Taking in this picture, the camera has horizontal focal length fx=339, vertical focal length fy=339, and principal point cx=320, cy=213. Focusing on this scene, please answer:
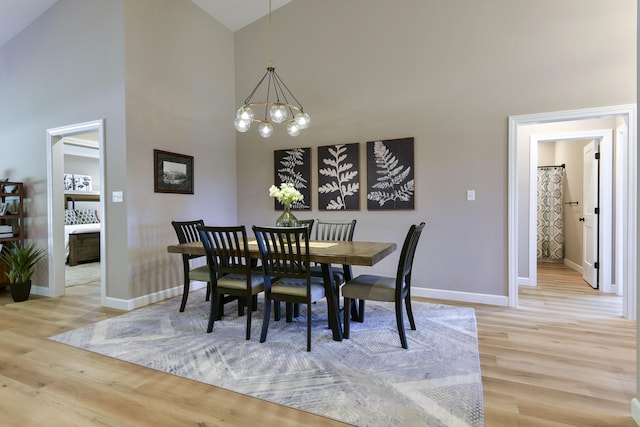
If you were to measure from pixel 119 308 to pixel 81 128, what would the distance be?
203 centimetres

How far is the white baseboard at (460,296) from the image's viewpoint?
3580 millimetres

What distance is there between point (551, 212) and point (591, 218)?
1899mm

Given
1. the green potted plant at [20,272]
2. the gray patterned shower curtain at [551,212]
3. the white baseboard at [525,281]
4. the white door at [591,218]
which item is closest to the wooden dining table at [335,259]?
the green potted plant at [20,272]

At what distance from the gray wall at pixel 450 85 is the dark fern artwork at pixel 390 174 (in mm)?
96

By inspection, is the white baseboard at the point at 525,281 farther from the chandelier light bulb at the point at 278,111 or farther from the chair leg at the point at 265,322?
the chandelier light bulb at the point at 278,111

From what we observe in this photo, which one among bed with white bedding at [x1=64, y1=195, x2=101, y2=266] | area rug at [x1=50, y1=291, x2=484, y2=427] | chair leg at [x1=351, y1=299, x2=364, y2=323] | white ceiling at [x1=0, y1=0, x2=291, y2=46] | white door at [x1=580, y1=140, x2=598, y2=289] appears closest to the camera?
area rug at [x1=50, y1=291, x2=484, y2=427]

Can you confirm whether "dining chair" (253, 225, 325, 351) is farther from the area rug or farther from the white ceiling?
the white ceiling

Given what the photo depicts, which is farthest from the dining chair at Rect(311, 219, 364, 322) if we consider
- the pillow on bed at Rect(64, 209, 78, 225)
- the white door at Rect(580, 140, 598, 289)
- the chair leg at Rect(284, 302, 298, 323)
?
the pillow on bed at Rect(64, 209, 78, 225)

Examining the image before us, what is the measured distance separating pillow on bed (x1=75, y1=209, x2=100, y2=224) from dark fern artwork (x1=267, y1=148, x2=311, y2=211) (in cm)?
524

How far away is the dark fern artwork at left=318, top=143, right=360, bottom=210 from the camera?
13.8 ft

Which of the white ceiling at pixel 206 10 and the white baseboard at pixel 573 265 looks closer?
the white ceiling at pixel 206 10

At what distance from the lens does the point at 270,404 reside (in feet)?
5.98

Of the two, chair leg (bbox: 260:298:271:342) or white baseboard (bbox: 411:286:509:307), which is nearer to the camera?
chair leg (bbox: 260:298:271:342)

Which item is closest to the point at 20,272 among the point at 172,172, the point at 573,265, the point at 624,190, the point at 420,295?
the point at 172,172
